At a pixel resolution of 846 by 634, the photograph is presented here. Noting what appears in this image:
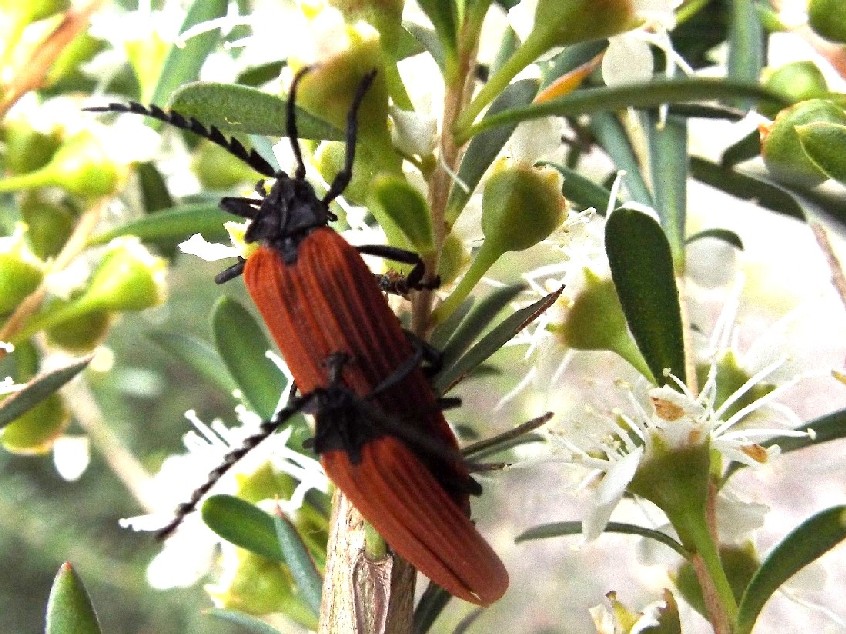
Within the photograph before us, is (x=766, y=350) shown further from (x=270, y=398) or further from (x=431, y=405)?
(x=270, y=398)

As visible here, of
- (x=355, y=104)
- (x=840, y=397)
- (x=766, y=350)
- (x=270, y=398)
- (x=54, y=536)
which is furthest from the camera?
(x=840, y=397)

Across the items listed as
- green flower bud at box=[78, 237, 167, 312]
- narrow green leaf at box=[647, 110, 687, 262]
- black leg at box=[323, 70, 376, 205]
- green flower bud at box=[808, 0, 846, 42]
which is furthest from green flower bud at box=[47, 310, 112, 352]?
green flower bud at box=[808, 0, 846, 42]

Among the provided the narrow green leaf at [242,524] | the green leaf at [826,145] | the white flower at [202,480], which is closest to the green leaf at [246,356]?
the white flower at [202,480]

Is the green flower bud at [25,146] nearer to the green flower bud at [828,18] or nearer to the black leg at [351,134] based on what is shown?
the black leg at [351,134]

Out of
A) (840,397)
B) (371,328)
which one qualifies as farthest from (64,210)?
(840,397)

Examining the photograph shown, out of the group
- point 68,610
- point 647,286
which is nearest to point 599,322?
point 647,286

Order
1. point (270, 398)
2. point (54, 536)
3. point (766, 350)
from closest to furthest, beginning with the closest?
point (766, 350)
point (270, 398)
point (54, 536)

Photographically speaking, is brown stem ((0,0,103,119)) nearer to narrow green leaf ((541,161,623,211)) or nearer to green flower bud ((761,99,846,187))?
narrow green leaf ((541,161,623,211))

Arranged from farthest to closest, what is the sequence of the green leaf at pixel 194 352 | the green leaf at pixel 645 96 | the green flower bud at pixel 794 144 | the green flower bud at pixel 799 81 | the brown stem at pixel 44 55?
the green leaf at pixel 194 352 → the brown stem at pixel 44 55 → the green flower bud at pixel 799 81 → the green flower bud at pixel 794 144 → the green leaf at pixel 645 96
